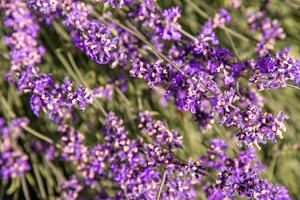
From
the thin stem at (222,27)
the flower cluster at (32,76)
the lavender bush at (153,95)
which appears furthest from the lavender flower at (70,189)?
the thin stem at (222,27)

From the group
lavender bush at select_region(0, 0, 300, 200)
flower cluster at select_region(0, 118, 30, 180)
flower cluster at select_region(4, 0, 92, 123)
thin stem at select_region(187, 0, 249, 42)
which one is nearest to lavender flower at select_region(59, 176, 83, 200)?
lavender bush at select_region(0, 0, 300, 200)

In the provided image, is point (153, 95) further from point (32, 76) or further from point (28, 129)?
point (32, 76)

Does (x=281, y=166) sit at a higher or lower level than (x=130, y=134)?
lower

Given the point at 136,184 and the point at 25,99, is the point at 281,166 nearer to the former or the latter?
the point at 136,184

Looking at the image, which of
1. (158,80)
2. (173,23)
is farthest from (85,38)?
(173,23)

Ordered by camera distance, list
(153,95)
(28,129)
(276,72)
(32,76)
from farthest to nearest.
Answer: (153,95)
(28,129)
(32,76)
(276,72)

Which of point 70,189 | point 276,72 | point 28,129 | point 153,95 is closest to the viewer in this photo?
point 276,72

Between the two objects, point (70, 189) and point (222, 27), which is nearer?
point (222, 27)

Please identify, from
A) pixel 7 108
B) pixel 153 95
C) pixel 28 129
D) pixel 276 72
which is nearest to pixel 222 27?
pixel 276 72
